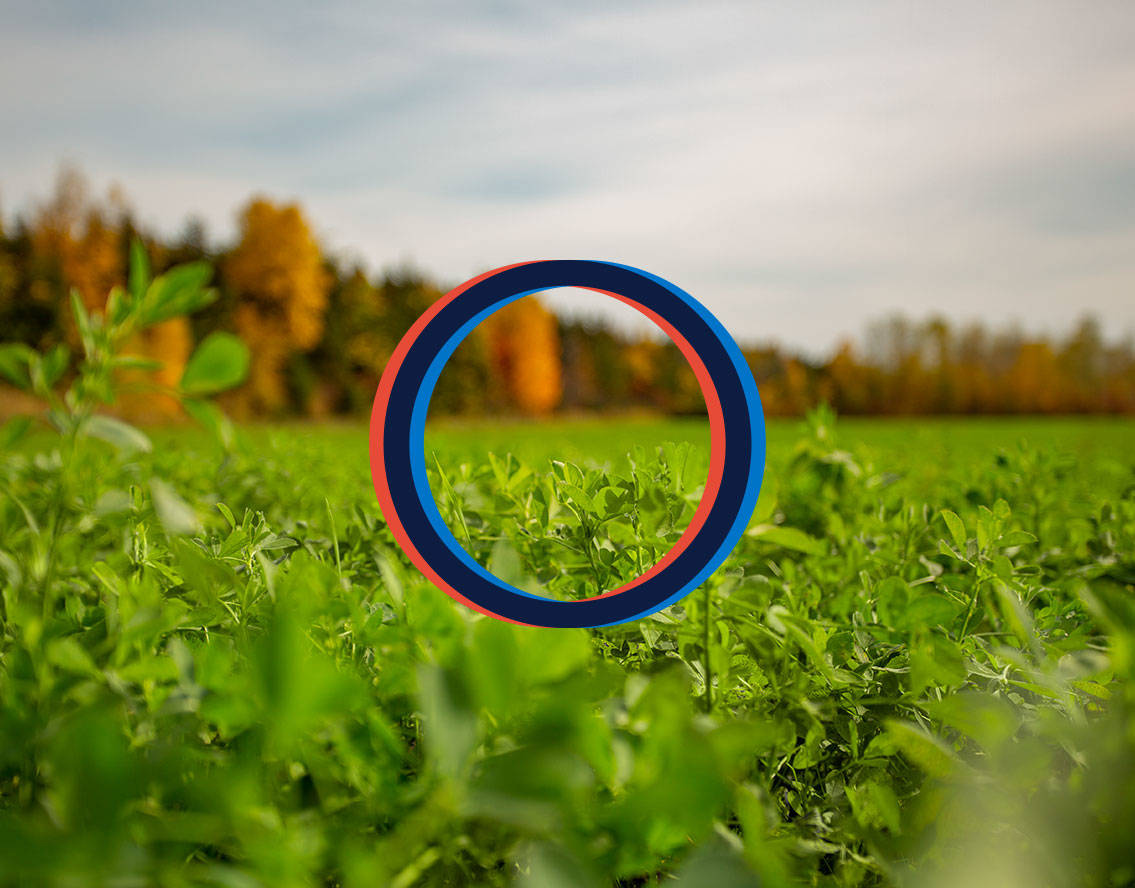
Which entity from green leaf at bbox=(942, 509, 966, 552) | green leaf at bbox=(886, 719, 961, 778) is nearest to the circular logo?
green leaf at bbox=(942, 509, 966, 552)

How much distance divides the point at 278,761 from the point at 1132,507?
6.15 ft

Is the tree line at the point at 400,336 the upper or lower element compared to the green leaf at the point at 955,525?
upper

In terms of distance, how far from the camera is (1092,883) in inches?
21.4

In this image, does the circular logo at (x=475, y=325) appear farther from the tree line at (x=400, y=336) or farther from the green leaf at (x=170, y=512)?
the tree line at (x=400, y=336)

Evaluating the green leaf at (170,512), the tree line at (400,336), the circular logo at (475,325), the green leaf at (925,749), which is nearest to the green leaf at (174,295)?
the green leaf at (170,512)

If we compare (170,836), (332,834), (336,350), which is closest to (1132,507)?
(332,834)

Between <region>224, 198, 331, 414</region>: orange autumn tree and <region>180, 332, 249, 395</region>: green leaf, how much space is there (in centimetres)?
4415

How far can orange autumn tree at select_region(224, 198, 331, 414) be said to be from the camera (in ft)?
138

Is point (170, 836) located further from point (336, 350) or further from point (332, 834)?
point (336, 350)

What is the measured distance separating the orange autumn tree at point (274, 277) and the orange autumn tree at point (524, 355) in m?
17.9

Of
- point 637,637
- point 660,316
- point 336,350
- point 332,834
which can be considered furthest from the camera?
point 336,350

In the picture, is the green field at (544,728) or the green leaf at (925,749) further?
the green leaf at (925,749)

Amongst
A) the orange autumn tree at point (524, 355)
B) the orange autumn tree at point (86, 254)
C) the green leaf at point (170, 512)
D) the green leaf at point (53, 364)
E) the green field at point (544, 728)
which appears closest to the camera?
the green field at point (544, 728)

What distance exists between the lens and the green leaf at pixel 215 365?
0.61 metres
